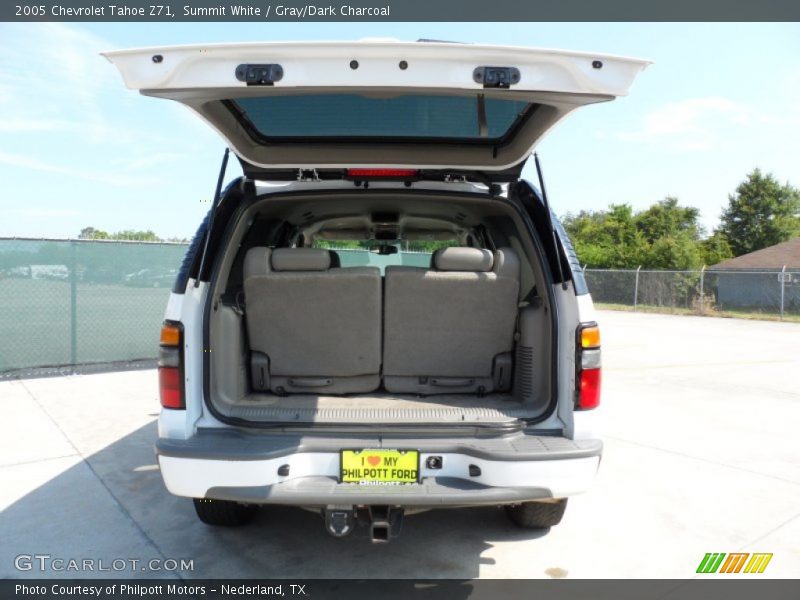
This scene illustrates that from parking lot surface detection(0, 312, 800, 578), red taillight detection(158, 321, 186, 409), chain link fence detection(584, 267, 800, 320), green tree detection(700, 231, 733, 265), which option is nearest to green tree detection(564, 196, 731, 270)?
green tree detection(700, 231, 733, 265)

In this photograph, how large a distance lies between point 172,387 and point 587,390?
188 cm

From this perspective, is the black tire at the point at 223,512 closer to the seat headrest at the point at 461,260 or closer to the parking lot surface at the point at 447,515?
the parking lot surface at the point at 447,515

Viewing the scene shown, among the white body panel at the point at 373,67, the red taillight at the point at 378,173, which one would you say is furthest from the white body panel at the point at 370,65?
the red taillight at the point at 378,173

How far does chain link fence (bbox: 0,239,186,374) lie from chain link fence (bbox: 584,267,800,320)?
16.2 metres

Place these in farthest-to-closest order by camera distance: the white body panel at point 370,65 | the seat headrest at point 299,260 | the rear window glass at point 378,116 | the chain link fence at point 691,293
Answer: the chain link fence at point 691,293
the seat headrest at point 299,260
the rear window glass at point 378,116
the white body panel at point 370,65

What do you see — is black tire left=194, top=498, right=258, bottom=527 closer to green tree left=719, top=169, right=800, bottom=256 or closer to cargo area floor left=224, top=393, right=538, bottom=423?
cargo area floor left=224, top=393, right=538, bottom=423

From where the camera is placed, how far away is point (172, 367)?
100 inches

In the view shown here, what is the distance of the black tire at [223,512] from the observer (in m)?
2.97

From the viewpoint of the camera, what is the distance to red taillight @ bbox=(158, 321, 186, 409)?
2537 millimetres

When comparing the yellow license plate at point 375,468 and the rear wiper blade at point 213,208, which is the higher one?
the rear wiper blade at point 213,208

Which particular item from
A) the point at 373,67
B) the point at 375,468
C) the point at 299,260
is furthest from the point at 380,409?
the point at 373,67

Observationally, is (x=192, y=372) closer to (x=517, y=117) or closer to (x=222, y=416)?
(x=222, y=416)

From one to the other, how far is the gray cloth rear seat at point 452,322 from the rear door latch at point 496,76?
1250 mm

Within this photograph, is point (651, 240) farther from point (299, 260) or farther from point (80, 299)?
point (299, 260)
